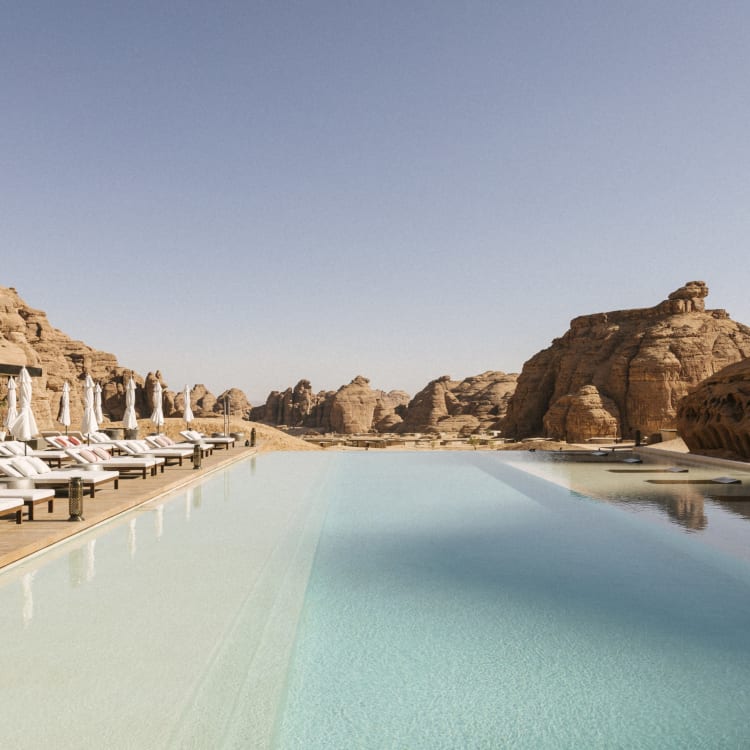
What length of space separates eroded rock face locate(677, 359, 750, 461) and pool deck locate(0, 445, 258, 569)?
12780 mm

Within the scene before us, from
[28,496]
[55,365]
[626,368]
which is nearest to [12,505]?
[28,496]

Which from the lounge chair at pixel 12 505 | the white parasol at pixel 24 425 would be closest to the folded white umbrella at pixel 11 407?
the white parasol at pixel 24 425

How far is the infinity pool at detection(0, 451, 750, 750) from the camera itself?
2.72 meters

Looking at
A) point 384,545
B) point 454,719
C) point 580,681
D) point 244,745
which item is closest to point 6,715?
point 244,745

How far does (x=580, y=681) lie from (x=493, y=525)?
4439 millimetres

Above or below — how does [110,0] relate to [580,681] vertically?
above

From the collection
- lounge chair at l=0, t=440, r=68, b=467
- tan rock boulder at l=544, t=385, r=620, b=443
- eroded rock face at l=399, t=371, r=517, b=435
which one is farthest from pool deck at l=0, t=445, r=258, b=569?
eroded rock face at l=399, t=371, r=517, b=435

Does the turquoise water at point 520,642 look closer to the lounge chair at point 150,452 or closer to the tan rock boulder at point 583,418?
the lounge chair at point 150,452

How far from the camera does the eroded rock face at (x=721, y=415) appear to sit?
14.8m

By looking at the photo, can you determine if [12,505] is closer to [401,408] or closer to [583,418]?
[583,418]

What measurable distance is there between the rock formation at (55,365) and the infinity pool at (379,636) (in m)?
33.2

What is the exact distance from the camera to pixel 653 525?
24.2 feet

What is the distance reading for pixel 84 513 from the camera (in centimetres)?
718

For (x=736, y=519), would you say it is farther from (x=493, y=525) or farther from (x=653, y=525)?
(x=493, y=525)
